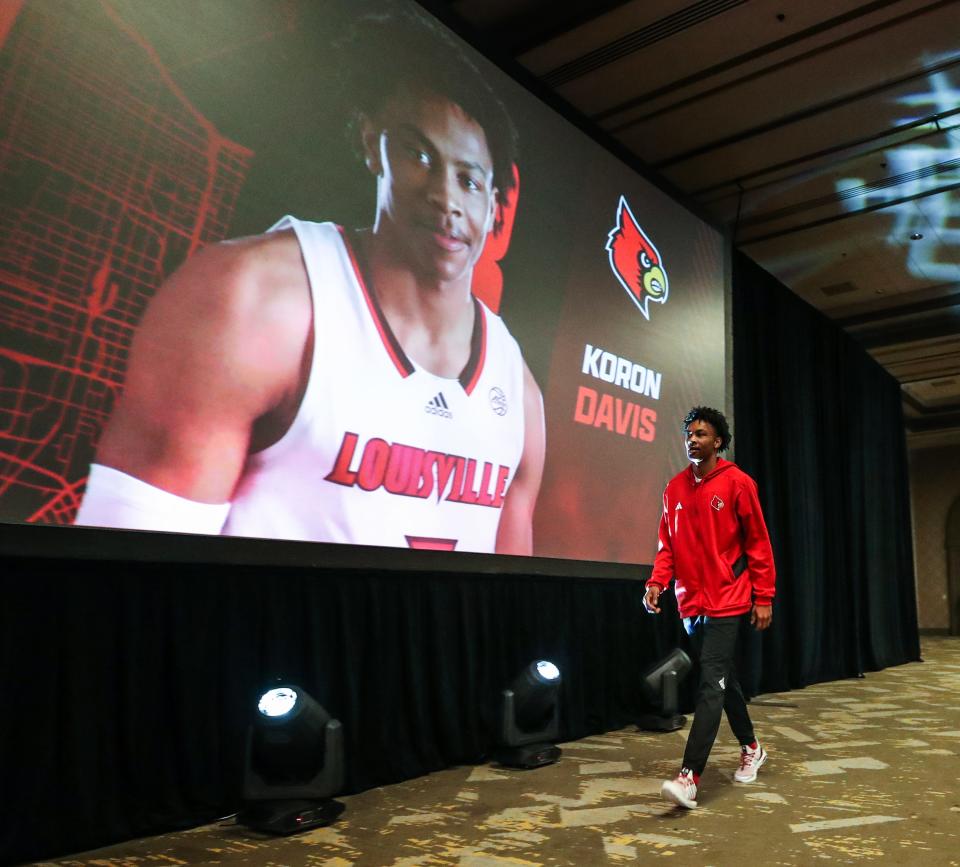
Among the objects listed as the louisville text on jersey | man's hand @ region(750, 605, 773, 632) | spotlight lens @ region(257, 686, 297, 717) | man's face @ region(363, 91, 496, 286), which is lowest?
spotlight lens @ region(257, 686, 297, 717)

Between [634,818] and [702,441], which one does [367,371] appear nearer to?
[702,441]

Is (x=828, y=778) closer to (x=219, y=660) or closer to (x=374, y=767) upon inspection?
(x=374, y=767)

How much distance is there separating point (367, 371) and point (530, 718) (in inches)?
60.9

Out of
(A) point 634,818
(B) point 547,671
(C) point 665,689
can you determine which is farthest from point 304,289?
(C) point 665,689

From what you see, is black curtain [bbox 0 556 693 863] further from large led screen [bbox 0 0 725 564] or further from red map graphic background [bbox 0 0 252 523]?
red map graphic background [bbox 0 0 252 523]

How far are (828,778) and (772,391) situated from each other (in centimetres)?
443

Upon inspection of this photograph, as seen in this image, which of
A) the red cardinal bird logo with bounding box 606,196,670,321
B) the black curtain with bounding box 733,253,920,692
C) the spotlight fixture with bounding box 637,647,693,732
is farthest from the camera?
the black curtain with bounding box 733,253,920,692

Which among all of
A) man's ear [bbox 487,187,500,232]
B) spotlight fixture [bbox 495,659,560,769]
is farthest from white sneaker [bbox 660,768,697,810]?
man's ear [bbox 487,187,500,232]

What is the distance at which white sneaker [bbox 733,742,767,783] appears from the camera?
3.11m

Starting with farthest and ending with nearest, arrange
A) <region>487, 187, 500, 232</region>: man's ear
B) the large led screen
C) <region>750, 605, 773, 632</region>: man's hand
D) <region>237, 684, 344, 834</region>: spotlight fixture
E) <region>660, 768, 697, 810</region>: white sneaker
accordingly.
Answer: <region>487, 187, 500, 232</region>: man's ear < <region>750, 605, 773, 632</region>: man's hand < <region>660, 768, 697, 810</region>: white sneaker < <region>237, 684, 344, 834</region>: spotlight fixture < the large led screen

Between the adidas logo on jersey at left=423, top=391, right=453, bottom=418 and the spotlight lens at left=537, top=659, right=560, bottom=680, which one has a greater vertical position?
the adidas logo on jersey at left=423, top=391, right=453, bottom=418

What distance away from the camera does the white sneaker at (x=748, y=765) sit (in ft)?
10.2

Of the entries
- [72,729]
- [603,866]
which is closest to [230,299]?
[72,729]

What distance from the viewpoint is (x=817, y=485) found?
7734mm
